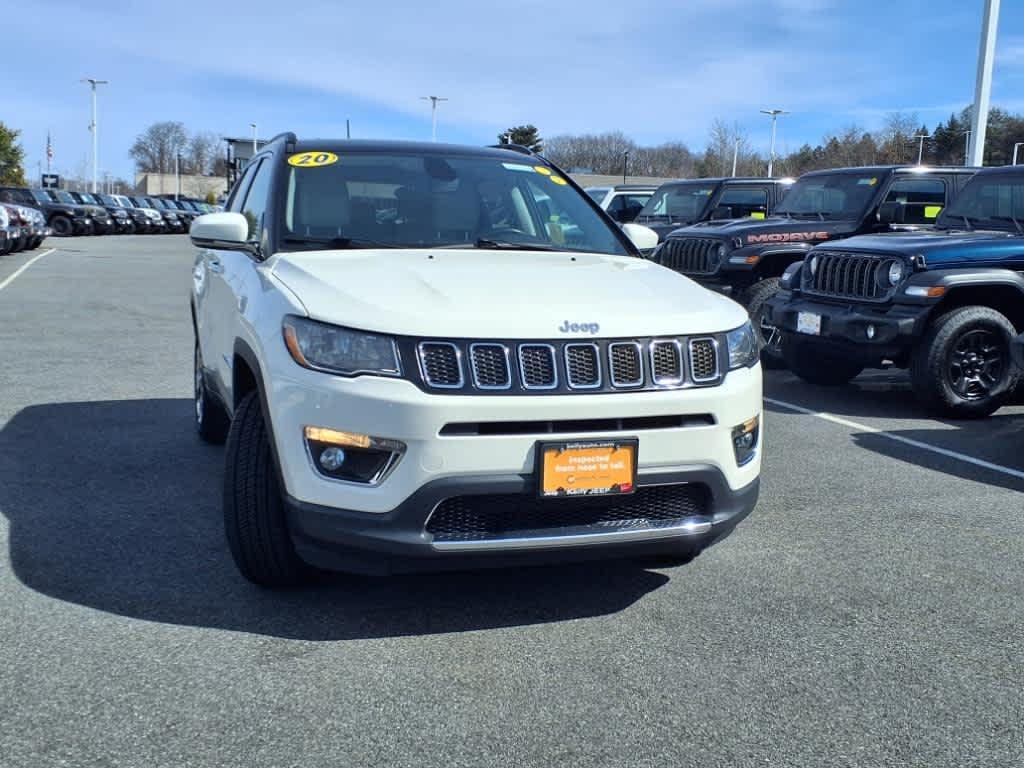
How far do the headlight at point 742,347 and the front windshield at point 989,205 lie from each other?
→ 5536 millimetres

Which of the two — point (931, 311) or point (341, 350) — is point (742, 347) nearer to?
point (341, 350)

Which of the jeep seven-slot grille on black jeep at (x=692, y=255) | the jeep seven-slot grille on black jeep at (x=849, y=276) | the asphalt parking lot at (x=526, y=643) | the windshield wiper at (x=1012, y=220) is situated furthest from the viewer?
the jeep seven-slot grille on black jeep at (x=692, y=255)

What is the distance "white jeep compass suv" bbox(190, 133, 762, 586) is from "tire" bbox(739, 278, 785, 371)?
578 cm

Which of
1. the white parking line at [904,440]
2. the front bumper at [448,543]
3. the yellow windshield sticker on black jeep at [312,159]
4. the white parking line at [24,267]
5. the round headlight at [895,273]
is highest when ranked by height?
the yellow windshield sticker on black jeep at [312,159]

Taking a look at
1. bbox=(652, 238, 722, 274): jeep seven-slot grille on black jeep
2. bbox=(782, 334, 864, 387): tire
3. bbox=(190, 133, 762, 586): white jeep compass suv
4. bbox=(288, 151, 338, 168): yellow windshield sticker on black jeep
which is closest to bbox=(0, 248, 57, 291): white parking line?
bbox=(652, 238, 722, 274): jeep seven-slot grille on black jeep

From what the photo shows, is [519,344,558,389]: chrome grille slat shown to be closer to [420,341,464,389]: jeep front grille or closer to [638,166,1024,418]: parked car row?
[420,341,464,389]: jeep front grille

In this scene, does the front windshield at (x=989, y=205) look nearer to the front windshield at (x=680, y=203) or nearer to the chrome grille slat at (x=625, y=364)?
the front windshield at (x=680, y=203)

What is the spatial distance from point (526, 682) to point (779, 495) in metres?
2.56

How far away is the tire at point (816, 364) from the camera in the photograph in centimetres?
838

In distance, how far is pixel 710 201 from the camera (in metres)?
14.8

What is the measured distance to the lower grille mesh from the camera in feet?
10.9

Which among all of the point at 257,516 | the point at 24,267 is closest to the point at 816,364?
the point at 257,516

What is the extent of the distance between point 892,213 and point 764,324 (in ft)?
4.93

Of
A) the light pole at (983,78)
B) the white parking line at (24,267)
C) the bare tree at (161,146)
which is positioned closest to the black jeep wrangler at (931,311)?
the light pole at (983,78)
